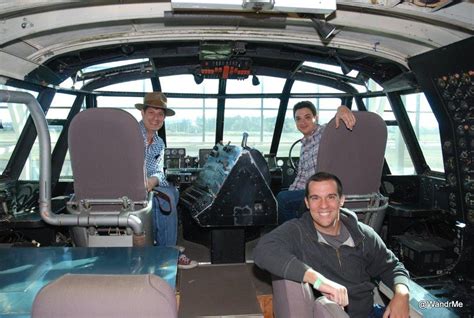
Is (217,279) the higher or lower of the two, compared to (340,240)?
lower

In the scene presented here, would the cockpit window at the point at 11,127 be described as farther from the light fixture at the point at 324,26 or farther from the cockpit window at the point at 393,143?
the cockpit window at the point at 393,143

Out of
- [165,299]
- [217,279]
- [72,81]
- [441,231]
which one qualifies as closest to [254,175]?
[217,279]

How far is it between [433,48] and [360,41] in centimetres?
52

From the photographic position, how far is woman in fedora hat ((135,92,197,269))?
3.02m

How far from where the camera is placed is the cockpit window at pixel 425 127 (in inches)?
159

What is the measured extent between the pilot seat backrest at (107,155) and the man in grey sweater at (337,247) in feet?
2.96

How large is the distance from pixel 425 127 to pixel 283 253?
3.16 metres

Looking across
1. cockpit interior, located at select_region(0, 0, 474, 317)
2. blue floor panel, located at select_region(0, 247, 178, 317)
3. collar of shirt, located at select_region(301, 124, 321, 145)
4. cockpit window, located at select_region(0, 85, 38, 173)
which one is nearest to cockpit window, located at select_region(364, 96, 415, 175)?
cockpit interior, located at select_region(0, 0, 474, 317)

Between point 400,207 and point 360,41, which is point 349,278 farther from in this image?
point 400,207

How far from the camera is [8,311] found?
1467mm

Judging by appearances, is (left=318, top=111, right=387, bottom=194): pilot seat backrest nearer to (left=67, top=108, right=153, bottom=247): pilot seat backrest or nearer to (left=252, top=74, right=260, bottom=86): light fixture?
(left=67, top=108, right=153, bottom=247): pilot seat backrest

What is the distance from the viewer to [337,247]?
193 centimetres

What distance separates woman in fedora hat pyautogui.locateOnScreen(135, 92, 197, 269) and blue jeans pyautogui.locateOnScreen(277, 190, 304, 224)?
2.77 feet

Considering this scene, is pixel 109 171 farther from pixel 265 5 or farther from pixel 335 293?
pixel 335 293
